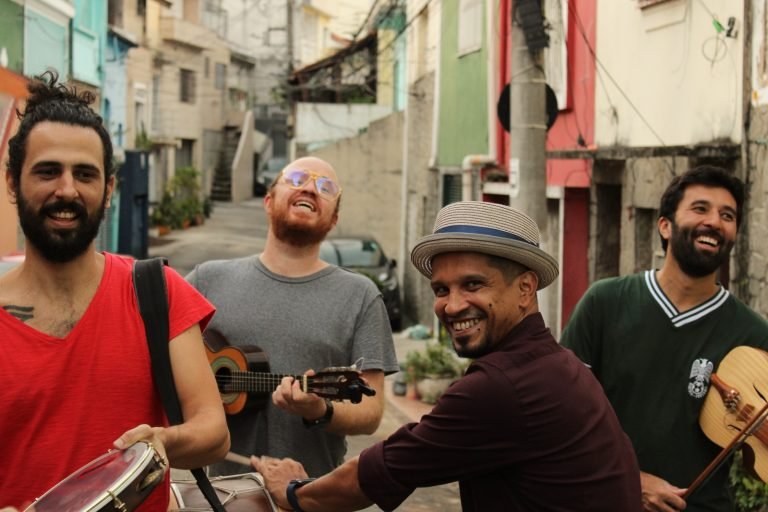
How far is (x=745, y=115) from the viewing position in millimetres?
8461

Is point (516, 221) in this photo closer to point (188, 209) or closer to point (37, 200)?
point (37, 200)

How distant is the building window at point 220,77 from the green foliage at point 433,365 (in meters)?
37.3

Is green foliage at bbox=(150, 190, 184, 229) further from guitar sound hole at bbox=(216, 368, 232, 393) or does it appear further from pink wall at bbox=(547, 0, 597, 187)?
guitar sound hole at bbox=(216, 368, 232, 393)

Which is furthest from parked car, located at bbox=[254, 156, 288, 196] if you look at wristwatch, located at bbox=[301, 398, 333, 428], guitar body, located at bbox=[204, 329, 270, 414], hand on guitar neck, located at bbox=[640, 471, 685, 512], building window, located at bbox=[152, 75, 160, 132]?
hand on guitar neck, located at bbox=[640, 471, 685, 512]

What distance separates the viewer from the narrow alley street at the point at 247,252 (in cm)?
923

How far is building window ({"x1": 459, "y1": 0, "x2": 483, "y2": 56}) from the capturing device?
17.8 m

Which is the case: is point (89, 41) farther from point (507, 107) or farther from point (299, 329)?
point (299, 329)

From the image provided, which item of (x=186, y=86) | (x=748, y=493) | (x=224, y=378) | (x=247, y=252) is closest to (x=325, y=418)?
(x=224, y=378)

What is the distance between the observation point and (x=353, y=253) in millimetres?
21016

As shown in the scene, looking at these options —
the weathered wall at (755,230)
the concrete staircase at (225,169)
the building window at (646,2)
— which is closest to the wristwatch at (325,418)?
the weathered wall at (755,230)

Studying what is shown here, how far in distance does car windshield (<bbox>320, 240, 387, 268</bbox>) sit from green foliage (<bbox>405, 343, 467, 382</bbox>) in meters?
7.02

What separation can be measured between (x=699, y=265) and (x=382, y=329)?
4.01 ft

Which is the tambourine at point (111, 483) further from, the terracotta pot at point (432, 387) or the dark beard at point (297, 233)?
the terracotta pot at point (432, 387)

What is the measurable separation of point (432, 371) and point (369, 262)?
7952mm
